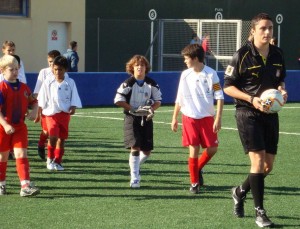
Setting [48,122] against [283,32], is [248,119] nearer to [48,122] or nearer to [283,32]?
[48,122]

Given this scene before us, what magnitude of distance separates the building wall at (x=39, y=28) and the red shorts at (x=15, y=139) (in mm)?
22599

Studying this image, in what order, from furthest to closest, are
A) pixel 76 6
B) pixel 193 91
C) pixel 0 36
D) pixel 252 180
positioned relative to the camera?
1. pixel 76 6
2. pixel 0 36
3. pixel 193 91
4. pixel 252 180

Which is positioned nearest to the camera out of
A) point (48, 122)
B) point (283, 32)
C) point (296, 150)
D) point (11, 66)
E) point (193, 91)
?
point (11, 66)

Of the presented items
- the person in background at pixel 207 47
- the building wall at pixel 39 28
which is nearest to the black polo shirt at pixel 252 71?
the person in background at pixel 207 47

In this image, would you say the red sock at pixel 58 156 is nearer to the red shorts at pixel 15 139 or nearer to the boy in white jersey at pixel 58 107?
the boy in white jersey at pixel 58 107

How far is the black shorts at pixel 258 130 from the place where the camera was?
8.50m

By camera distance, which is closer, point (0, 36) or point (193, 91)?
point (193, 91)

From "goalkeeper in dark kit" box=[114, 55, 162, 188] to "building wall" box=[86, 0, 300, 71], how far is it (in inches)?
Result: 922

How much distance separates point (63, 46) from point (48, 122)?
22.3 m

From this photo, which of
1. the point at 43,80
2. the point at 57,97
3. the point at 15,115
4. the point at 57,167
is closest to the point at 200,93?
the point at 15,115

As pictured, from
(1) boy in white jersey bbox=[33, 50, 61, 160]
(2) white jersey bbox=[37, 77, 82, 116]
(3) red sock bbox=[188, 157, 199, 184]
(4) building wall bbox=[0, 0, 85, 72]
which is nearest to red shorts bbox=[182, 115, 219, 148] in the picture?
(3) red sock bbox=[188, 157, 199, 184]

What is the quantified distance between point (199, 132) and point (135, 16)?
86.4 feet

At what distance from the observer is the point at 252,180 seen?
859cm

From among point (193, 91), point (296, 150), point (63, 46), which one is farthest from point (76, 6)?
point (193, 91)
